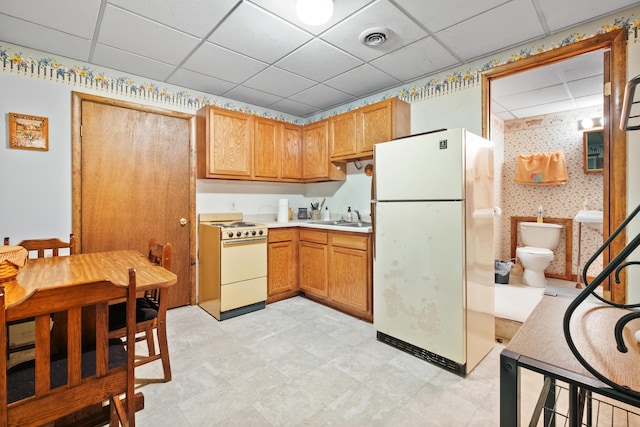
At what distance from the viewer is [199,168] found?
10.9ft

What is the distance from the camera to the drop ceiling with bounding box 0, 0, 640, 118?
1926mm

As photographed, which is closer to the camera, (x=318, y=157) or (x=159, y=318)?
(x=159, y=318)

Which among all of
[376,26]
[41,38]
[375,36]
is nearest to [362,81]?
[375,36]

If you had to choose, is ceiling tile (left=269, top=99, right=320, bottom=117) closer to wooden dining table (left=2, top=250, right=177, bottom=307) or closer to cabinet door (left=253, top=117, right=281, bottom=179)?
cabinet door (left=253, top=117, right=281, bottom=179)

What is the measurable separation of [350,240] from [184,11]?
7.22ft

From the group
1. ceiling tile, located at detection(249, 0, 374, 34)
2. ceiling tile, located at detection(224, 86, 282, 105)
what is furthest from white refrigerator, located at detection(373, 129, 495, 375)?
ceiling tile, located at detection(224, 86, 282, 105)

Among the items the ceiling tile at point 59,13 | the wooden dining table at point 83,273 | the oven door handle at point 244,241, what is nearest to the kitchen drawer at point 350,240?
the oven door handle at point 244,241

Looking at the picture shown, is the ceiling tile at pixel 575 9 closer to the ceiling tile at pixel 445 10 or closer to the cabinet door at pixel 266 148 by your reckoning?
the ceiling tile at pixel 445 10

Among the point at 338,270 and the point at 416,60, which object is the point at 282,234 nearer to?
the point at 338,270

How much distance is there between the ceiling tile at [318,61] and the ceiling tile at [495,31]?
2.55 ft

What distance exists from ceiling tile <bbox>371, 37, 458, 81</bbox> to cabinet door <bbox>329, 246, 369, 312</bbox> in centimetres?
172

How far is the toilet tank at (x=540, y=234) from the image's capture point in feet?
13.1

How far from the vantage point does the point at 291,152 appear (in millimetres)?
3857

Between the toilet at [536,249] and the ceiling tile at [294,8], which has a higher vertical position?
the ceiling tile at [294,8]
